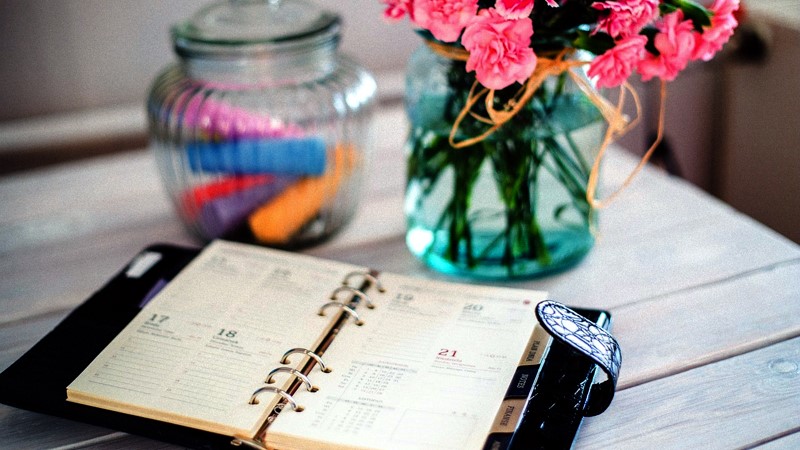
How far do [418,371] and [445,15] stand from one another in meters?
0.30

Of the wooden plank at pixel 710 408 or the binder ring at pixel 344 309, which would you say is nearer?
the wooden plank at pixel 710 408

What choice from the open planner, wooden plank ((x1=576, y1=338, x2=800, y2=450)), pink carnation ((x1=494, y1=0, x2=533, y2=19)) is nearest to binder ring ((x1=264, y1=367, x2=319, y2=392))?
the open planner

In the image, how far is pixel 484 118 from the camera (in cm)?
79

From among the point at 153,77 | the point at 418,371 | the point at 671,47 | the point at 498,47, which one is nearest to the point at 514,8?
the point at 498,47

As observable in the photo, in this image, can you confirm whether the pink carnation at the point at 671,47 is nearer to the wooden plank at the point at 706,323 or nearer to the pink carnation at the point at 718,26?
the pink carnation at the point at 718,26

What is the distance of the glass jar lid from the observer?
900 mm

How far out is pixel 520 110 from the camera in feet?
2.65

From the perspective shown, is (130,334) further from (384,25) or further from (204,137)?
(384,25)

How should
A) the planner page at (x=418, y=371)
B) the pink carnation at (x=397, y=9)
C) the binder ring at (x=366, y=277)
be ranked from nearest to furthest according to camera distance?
1. the planner page at (x=418, y=371)
2. the pink carnation at (x=397, y=9)
3. the binder ring at (x=366, y=277)

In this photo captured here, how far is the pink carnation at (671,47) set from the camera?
0.70m

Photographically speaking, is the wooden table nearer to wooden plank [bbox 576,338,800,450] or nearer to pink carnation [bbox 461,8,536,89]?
wooden plank [bbox 576,338,800,450]

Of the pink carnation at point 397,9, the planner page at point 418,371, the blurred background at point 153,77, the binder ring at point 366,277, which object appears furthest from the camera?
the blurred background at point 153,77

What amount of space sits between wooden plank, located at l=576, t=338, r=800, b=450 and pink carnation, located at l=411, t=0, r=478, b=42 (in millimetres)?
342

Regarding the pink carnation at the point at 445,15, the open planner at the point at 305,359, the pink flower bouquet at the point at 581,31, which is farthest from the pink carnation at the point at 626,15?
the open planner at the point at 305,359
